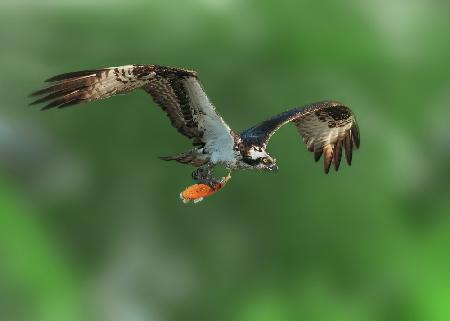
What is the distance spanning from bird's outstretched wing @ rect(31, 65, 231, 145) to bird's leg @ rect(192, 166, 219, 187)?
60cm

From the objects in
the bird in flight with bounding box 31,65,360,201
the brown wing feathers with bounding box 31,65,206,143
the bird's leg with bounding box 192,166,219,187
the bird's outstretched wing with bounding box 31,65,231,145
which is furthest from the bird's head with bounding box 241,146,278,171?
the brown wing feathers with bounding box 31,65,206,143

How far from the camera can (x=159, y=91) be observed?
17.8m

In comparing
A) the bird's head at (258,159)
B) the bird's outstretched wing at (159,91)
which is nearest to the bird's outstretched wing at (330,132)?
the bird's head at (258,159)

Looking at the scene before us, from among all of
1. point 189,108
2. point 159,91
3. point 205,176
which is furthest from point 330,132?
point 159,91

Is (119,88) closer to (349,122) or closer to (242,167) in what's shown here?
(242,167)

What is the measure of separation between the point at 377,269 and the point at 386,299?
223 centimetres

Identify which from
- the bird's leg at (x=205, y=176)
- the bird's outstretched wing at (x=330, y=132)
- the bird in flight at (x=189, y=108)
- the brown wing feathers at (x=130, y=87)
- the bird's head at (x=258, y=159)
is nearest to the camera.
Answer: the brown wing feathers at (x=130, y=87)

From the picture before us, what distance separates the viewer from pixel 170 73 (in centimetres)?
1697

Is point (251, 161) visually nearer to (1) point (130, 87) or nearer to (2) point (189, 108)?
(2) point (189, 108)

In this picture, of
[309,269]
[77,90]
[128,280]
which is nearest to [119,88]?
[77,90]

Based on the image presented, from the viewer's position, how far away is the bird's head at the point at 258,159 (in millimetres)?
18281

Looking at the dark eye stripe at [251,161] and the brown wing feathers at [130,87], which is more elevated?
the brown wing feathers at [130,87]

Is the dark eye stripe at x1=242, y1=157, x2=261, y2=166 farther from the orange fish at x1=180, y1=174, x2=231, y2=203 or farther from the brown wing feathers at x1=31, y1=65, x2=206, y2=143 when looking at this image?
the brown wing feathers at x1=31, y1=65, x2=206, y2=143

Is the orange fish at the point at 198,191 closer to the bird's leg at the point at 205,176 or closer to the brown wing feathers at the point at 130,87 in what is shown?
the bird's leg at the point at 205,176
